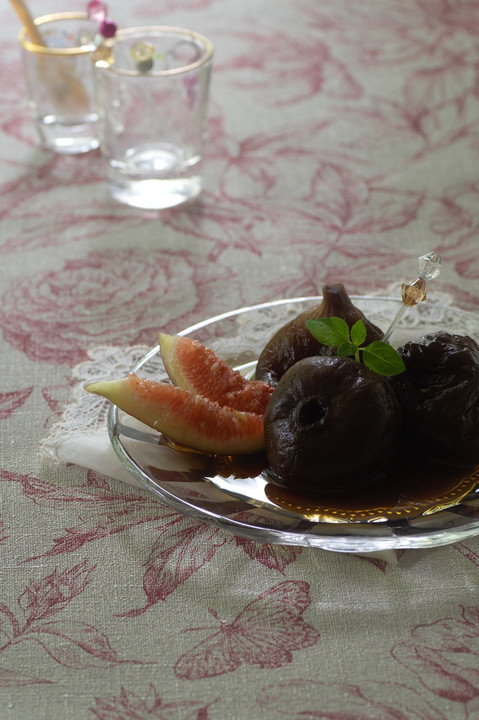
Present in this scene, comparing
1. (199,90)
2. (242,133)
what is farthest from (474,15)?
(199,90)

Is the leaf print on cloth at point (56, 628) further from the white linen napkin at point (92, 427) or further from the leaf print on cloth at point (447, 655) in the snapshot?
the leaf print on cloth at point (447, 655)

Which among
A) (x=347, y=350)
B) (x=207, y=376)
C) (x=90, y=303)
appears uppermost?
(x=347, y=350)

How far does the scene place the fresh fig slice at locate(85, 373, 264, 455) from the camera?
3.13ft

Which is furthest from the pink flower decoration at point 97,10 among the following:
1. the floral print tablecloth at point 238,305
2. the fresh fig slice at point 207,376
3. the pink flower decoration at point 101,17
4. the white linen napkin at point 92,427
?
the fresh fig slice at point 207,376

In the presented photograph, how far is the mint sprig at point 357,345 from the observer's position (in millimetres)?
907

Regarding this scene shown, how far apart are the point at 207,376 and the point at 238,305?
33cm

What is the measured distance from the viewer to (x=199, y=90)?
1.58 m

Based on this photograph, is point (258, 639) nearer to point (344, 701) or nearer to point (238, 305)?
point (344, 701)

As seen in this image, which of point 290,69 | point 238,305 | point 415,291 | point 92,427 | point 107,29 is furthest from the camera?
point 290,69

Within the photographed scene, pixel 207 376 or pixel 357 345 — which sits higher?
pixel 357 345

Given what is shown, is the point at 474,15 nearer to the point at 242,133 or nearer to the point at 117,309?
the point at 242,133

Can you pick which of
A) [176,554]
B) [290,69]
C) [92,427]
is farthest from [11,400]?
[290,69]

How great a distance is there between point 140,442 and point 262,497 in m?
0.16

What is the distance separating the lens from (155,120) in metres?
1.60
